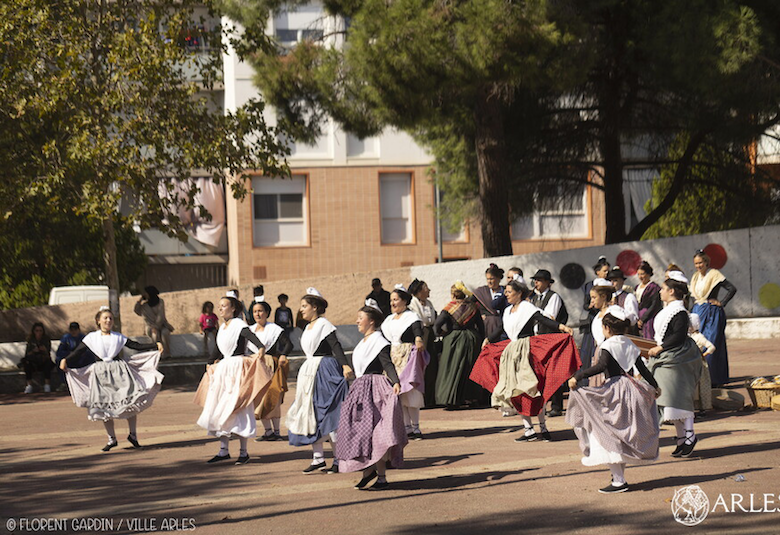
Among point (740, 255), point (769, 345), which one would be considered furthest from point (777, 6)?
point (769, 345)

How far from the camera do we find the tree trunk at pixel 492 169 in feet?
70.9

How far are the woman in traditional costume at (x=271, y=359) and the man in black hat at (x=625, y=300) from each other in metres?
3.86

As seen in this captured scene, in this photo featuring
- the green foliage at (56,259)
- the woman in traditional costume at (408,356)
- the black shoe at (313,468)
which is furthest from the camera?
the green foliage at (56,259)

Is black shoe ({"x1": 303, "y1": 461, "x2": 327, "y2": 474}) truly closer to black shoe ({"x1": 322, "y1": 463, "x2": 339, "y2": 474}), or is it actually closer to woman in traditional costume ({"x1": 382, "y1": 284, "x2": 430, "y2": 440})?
black shoe ({"x1": 322, "y1": 463, "x2": 339, "y2": 474})

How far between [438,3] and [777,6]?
6.98m

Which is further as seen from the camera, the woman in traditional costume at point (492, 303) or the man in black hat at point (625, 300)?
the woman in traditional costume at point (492, 303)

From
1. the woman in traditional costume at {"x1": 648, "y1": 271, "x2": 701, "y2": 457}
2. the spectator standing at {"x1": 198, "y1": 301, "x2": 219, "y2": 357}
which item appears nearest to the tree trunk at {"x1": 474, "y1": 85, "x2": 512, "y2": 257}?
the spectator standing at {"x1": 198, "y1": 301, "x2": 219, "y2": 357}

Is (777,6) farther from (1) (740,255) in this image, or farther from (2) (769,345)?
(2) (769,345)

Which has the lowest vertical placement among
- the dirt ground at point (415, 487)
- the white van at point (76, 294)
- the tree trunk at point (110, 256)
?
the dirt ground at point (415, 487)

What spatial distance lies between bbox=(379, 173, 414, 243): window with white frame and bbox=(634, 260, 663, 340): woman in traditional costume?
84.6 feet

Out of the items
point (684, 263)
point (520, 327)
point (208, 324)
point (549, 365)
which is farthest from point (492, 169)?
point (549, 365)

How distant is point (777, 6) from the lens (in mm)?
20562

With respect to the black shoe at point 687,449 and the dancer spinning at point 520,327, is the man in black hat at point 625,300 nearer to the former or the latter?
the dancer spinning at point 520,327

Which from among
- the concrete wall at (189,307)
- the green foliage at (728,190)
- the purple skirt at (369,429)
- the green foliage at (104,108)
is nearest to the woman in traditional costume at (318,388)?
the purple skirt at (369,429)
